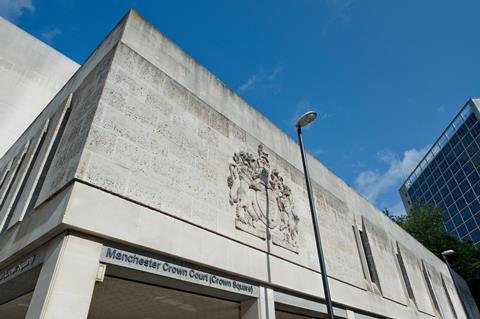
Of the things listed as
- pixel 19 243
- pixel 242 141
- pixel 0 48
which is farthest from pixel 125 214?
pixel 0 48

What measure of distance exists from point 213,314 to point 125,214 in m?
4.63

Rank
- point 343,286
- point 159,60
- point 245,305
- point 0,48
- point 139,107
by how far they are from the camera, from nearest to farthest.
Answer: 1. point 139,107
2. point 245,305
3. point 159,60
4. point 343,286
5. point 0,48

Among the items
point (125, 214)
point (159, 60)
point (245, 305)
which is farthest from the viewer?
point (159, 60)

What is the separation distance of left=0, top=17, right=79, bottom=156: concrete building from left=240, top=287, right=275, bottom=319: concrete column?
722 inches

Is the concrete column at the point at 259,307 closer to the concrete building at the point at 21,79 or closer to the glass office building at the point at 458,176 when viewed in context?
the concrete building at the point at 21,79

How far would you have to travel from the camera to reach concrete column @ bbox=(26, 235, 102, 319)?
421 cm

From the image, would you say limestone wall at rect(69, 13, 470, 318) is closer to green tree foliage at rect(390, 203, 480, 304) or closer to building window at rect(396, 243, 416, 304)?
building window at rect(396, 243, 416, 304)

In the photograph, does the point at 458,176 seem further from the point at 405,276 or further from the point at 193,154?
the point at 193,154

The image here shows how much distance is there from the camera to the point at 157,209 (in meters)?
6.18

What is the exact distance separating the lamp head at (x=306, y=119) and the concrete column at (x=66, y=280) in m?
6.32

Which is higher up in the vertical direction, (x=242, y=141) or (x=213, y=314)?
(x=242, y=141)

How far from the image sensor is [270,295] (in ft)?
26.1

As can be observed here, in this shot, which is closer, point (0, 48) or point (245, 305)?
point (245, 305)

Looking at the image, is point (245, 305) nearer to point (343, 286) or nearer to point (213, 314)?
point (213, 314)
